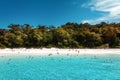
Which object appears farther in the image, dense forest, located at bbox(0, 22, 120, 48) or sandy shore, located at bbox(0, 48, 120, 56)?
dense forest, located at bbox(0, 22, 120, 48)

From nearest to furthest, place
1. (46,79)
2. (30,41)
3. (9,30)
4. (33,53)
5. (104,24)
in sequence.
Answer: (46,79), (33,53), (30,41), (9,30), (104,24)

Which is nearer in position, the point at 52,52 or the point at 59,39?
the point at 52,52

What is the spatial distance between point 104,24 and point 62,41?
18.6m

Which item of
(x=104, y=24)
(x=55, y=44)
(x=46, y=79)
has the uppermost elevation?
(x=104, y=24)

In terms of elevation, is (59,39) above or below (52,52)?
above

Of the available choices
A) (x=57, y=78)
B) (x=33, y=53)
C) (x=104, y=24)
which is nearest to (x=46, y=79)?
(x=57, y=78)

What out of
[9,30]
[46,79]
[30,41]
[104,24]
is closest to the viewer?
[46,79]

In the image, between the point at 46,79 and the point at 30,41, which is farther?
the point at 30,41

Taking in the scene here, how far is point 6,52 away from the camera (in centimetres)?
5678

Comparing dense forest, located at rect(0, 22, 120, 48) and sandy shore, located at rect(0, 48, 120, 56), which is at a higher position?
dense forest, located at rect(0, 22, 120, 48)

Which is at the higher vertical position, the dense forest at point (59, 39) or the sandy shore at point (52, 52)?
the dense forest at point (59, 39)

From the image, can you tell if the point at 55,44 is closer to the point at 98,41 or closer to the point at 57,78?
→ the point at 98,41

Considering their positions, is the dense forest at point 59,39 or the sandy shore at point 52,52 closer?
the sandy shore at point 52,52

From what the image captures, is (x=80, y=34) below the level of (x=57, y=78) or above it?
above
